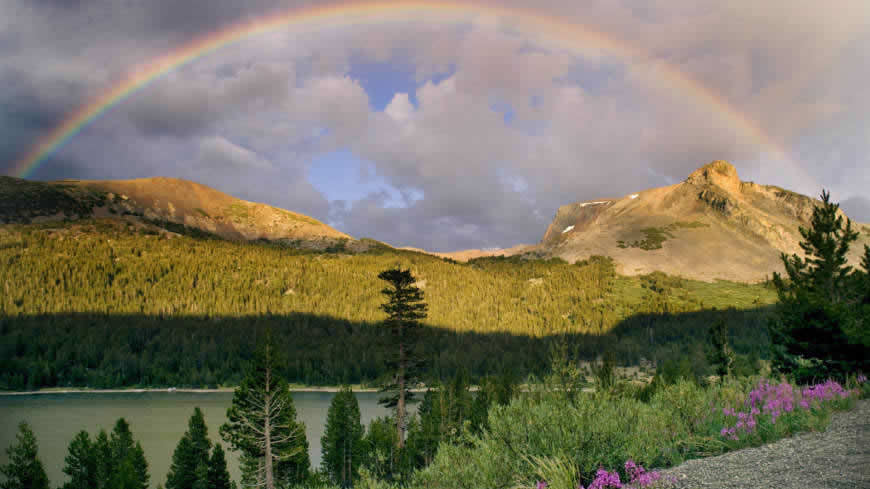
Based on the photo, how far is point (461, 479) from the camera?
862 centimetres

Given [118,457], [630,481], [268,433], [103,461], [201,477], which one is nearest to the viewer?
[630,481]

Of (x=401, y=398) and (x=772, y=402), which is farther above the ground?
(x=772, y=402)

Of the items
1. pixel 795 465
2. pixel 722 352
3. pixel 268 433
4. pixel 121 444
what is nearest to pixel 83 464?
pixel 121 444

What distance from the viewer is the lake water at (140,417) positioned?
66.5 m

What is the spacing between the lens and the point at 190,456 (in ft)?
148

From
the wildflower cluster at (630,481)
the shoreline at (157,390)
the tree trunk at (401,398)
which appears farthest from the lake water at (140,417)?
the wildflower cluster at (630,481)

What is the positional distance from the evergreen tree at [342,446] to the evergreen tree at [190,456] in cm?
1434

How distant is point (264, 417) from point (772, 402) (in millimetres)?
36596

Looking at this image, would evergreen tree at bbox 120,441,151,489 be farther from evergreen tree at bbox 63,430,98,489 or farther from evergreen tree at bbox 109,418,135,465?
evergreen tree at bbox 63,430,98,489

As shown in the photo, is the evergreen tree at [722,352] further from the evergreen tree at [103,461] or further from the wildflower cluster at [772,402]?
the evergreen tree at [103,461]

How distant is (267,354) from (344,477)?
23.8 m

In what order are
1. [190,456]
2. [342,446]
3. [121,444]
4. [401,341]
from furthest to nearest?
[342,446], [401,341], [121,444], [190,456]

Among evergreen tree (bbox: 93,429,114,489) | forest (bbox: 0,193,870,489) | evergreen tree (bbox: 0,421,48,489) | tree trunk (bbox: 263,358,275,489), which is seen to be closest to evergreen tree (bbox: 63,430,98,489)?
forest (bbox: 0,193,870,489)

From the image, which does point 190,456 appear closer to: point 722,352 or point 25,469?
point 25,469
